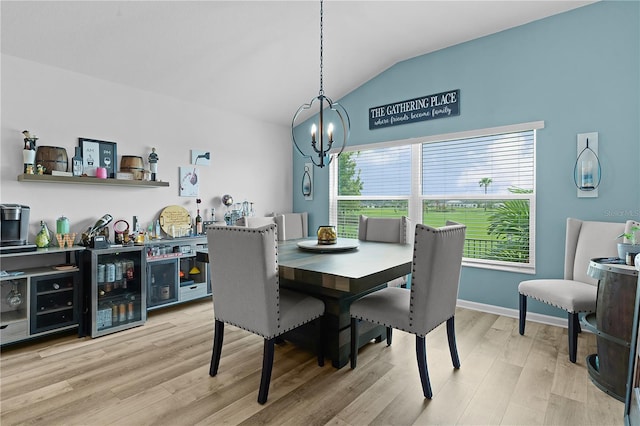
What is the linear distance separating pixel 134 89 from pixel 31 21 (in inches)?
42.8

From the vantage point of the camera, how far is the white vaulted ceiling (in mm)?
2738

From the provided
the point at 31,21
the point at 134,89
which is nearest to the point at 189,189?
the point at 134,89

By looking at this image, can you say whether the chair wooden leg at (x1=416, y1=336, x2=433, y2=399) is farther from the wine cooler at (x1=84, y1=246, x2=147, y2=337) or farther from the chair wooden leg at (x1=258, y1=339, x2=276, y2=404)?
the wine cooler at (x1=84, y1=246, x2=147, y2=337)

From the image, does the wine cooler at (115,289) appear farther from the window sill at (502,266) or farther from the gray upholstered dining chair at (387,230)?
the window sill at (502,266)

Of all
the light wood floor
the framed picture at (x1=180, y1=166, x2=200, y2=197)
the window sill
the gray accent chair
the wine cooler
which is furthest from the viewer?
the framed picture at (x1=180, y1=166, x2=200, y2=197)

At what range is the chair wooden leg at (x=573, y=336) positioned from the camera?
2457mm

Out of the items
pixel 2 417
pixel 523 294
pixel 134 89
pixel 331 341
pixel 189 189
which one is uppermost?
pixel 134 89

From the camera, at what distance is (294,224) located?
5078 mm

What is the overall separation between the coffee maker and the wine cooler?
→ 0.45 metres

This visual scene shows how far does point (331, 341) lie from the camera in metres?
2.42

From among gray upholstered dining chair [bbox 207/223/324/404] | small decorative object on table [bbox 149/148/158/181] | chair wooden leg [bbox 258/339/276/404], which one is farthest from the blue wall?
small decorative object on table [bbox 149/148/158/181]

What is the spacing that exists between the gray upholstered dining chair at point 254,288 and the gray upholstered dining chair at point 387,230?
1.42 metres

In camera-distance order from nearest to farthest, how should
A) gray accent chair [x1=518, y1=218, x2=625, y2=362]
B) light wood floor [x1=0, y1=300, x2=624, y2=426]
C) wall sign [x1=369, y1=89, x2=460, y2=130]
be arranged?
light wood floor [x1=0, y1=300, x2=624, y2=426]
gray accent chair [x1=518, y1=218, x2=625, y2=362]
wall sign [x1=369, y1=89, x2=460, y2=130]

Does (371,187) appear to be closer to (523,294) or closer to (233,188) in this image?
(233,188)
